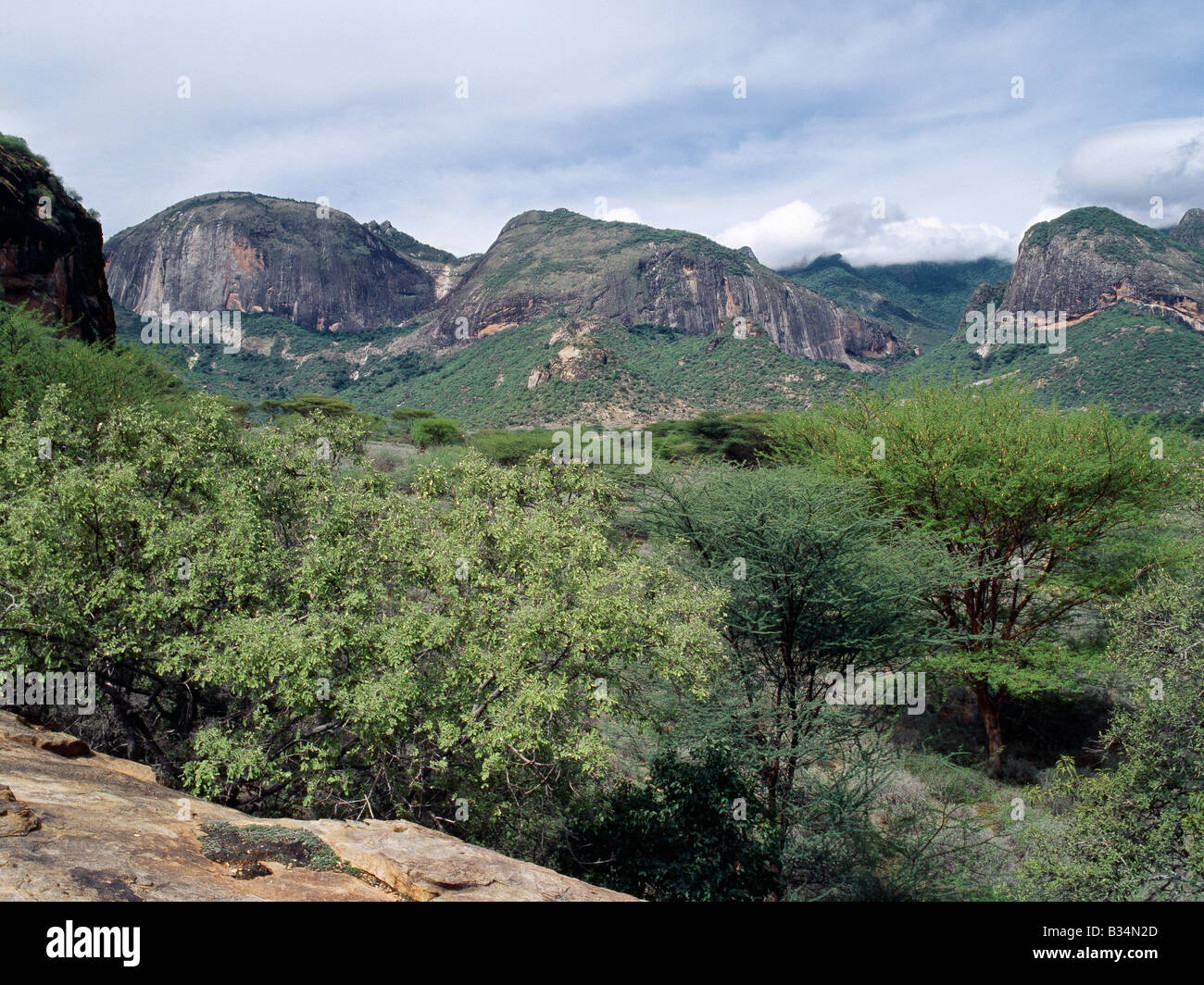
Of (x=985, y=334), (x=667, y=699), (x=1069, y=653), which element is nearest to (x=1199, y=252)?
(x=985, y=334)

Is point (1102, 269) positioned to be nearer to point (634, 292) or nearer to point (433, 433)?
point (634, 292)

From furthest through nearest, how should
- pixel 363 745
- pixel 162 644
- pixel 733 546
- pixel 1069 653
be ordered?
pixel 1069 653 → pixel 733 546 → pixel 363 745 → pixel 162 644

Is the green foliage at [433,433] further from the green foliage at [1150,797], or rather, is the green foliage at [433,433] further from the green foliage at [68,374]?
the green foliage at [1150,797]

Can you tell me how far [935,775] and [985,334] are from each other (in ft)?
479

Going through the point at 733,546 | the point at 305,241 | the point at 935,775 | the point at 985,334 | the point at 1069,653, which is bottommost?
the point at 935,775

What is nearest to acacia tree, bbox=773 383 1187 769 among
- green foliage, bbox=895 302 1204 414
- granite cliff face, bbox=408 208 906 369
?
green foliage, bbox=895 302 1204 414

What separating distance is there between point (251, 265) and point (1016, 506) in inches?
7024

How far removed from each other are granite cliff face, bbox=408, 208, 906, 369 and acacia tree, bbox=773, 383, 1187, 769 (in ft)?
363

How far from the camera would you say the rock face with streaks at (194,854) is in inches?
179

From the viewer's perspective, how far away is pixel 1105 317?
343ft

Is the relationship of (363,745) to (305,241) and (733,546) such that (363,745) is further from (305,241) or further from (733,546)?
(305,241)

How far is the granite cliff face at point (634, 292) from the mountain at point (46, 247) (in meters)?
103
